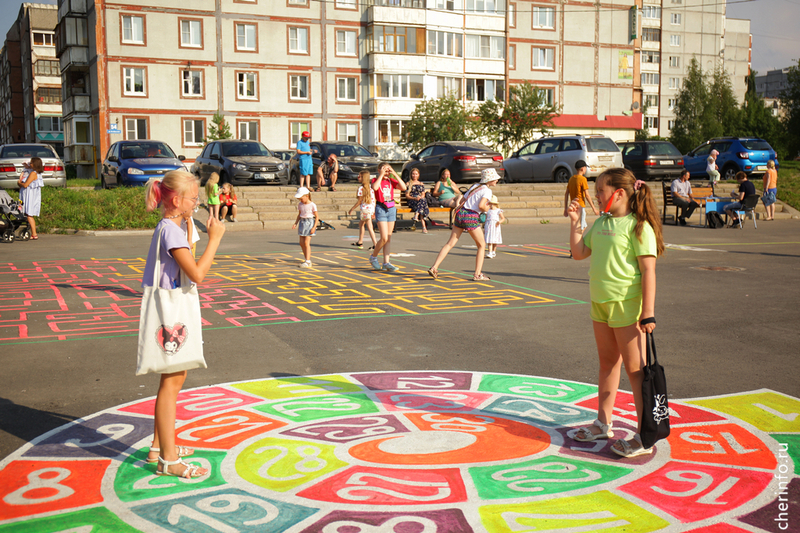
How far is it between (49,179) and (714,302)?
70.4 ft

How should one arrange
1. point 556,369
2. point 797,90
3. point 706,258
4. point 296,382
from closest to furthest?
point 296,382
point 556,369
point 706,258
point 797,90

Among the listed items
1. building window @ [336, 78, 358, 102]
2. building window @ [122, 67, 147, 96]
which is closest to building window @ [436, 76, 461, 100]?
building window @ [336, 78, 358, 102]

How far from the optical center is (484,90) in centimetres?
5675

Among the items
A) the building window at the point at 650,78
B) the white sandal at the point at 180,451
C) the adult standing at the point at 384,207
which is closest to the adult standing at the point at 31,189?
the adult standing at the point at 384,207

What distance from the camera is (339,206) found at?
24.2 meters

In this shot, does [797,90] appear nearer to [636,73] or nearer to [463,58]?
[636,73]

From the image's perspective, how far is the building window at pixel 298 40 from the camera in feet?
166

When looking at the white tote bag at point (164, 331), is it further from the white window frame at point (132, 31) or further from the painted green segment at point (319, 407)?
the white window frame at point (132, 31)

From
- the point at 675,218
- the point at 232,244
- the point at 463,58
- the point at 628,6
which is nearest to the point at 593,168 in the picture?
the point at 675,218

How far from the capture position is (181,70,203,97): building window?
48031 millimetres

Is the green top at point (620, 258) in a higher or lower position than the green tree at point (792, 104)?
lower

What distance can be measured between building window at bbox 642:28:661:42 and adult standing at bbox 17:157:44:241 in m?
88.8

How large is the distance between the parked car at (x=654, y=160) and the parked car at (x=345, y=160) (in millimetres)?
9940

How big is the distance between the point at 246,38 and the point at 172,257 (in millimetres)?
49022
